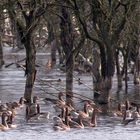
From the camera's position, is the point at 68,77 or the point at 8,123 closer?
the point at 8,123

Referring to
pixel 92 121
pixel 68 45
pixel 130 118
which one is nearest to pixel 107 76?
pixel 130 118

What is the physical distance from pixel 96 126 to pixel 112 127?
669 mm

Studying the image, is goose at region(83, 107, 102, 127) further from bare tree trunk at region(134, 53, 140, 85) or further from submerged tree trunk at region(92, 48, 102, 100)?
bare tree trunk at region(134, 53, 140, 85)

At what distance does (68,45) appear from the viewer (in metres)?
40.2

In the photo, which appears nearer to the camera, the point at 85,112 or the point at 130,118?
the point at 130,118

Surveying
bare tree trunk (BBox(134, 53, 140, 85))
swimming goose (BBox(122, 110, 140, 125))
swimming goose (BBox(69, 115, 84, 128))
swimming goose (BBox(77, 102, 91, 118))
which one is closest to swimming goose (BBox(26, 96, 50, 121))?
swimming goose (BBox(77, 102, 91, 118))

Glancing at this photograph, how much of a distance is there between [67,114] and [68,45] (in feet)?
28.0

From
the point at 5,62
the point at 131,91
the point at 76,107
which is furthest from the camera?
the point at 5,62

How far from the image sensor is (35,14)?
1410 inches

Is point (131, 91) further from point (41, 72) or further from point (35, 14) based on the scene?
point (41, 72)

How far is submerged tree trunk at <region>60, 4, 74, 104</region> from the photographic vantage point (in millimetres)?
38719

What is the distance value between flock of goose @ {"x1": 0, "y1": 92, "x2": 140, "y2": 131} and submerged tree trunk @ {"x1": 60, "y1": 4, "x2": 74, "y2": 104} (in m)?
1.39

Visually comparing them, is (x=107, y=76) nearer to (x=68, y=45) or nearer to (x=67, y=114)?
(x=67, y=114)

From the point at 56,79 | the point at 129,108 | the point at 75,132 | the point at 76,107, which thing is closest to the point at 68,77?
the point at 76,107
